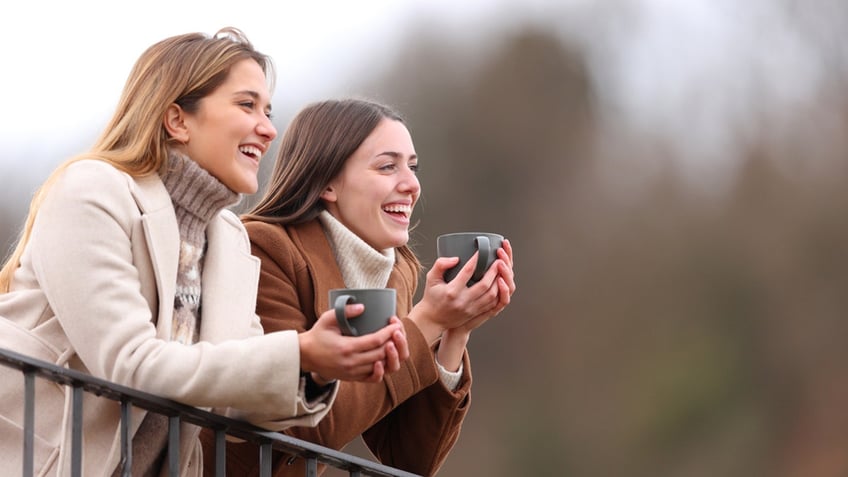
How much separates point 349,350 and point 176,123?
651 millimetres

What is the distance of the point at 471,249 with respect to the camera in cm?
371

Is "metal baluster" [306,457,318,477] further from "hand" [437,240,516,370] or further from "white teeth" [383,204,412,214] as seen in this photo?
"white teeth" [383,204,412,214]

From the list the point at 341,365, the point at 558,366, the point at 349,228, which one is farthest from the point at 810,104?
the point at 341,365

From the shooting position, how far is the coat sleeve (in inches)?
122

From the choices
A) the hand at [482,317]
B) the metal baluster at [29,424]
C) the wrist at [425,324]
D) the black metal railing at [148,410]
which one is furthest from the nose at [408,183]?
the metal baluster at [29,424]

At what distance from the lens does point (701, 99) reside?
50.7ft

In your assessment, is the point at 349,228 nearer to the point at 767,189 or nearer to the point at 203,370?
the point at 203,370

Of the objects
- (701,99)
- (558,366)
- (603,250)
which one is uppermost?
(701,99)

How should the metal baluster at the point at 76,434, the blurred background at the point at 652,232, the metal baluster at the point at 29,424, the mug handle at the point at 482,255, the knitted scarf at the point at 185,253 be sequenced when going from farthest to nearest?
the blurred background at the point at 652,232 → the mug handle at the point at 482,255 → the knitted scarf at the point at 185,253 → the metal baluster at the point at 76,434 → the metal baluster at the point at 29,424

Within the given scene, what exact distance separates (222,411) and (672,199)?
41.1ft

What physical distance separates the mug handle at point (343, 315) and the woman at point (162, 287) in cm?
2

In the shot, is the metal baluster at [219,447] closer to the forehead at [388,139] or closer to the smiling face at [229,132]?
the smiling face at [229,132]

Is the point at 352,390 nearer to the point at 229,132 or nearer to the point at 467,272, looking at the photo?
the point at 467,272

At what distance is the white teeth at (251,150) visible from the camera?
3.46 meters
